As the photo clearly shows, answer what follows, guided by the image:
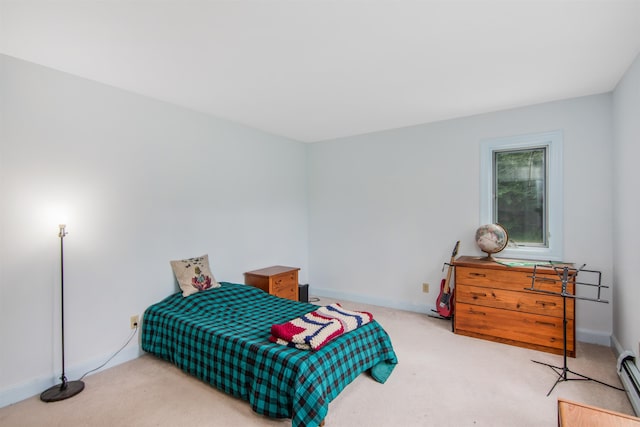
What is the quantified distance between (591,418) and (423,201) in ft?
10.1

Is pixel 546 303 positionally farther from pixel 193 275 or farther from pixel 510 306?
pixel 193 275

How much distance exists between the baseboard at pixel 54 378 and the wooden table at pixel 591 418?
3.16 metres

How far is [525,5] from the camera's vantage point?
1727 millimetres

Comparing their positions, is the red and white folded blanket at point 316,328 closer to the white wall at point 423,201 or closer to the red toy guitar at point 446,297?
the red toy guitar at point 446,297

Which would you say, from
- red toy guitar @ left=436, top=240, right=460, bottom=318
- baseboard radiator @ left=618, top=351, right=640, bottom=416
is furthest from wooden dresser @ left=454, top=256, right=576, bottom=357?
baseboard radiator @ left=618, top=351, right=640, bottom=416

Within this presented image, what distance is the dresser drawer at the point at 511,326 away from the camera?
9.39 ft

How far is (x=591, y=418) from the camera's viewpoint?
116 cm

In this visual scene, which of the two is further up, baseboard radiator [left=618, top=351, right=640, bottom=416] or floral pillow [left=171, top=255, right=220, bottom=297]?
floral pillow [left=171, top=255, right=220, bottom=297]

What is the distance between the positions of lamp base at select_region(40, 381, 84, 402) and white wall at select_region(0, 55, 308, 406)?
0.09m

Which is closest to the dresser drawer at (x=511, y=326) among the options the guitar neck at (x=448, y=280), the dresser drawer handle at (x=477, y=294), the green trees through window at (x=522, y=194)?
the dresser drawer handle at (x=477, y=294)

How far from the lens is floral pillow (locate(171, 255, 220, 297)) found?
123 inches

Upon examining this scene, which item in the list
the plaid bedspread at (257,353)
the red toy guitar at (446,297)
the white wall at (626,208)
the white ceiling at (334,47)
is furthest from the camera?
the red toy guitar at (446,297)

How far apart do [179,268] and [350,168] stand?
2717mm

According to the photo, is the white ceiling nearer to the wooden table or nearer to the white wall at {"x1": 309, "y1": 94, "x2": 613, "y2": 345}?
the white wall at {"x1": 309, "y1": 94, "x2": 613, "y2": 345}
